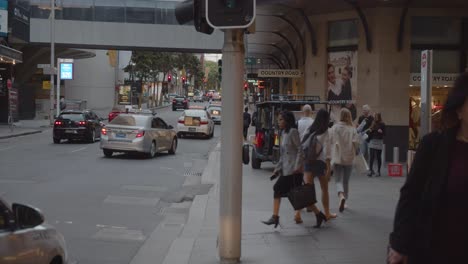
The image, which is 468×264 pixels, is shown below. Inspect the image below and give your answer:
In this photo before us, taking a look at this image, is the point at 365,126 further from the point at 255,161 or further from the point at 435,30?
the point at 435,30

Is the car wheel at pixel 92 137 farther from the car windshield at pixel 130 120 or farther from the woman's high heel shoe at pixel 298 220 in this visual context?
the woman's high heel shoe at pixel 298 220

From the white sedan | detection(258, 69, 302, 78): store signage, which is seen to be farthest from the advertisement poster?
the white sedan

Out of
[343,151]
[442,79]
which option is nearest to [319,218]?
[343,151]

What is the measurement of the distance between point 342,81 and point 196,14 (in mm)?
14602

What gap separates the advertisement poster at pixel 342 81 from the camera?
65.7 feet

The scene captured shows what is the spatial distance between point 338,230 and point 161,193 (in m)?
6.11

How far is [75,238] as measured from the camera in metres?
9.20

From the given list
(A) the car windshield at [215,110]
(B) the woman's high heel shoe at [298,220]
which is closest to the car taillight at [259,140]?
(B) the woman's high heel shoe at [298,220]

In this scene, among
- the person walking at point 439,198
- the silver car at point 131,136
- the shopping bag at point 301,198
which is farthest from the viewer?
the silver car at point 131,136

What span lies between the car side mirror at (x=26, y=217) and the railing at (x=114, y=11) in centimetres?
4322

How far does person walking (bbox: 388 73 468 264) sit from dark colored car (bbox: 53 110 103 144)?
85.9 ft

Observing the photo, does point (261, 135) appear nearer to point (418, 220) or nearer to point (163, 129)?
point (163, 129)

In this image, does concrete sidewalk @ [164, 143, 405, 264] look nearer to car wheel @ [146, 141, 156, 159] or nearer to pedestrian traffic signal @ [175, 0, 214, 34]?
pedestrian traffic signal @ [175, 0, 214, 34]

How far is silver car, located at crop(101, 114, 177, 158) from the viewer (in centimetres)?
2155
